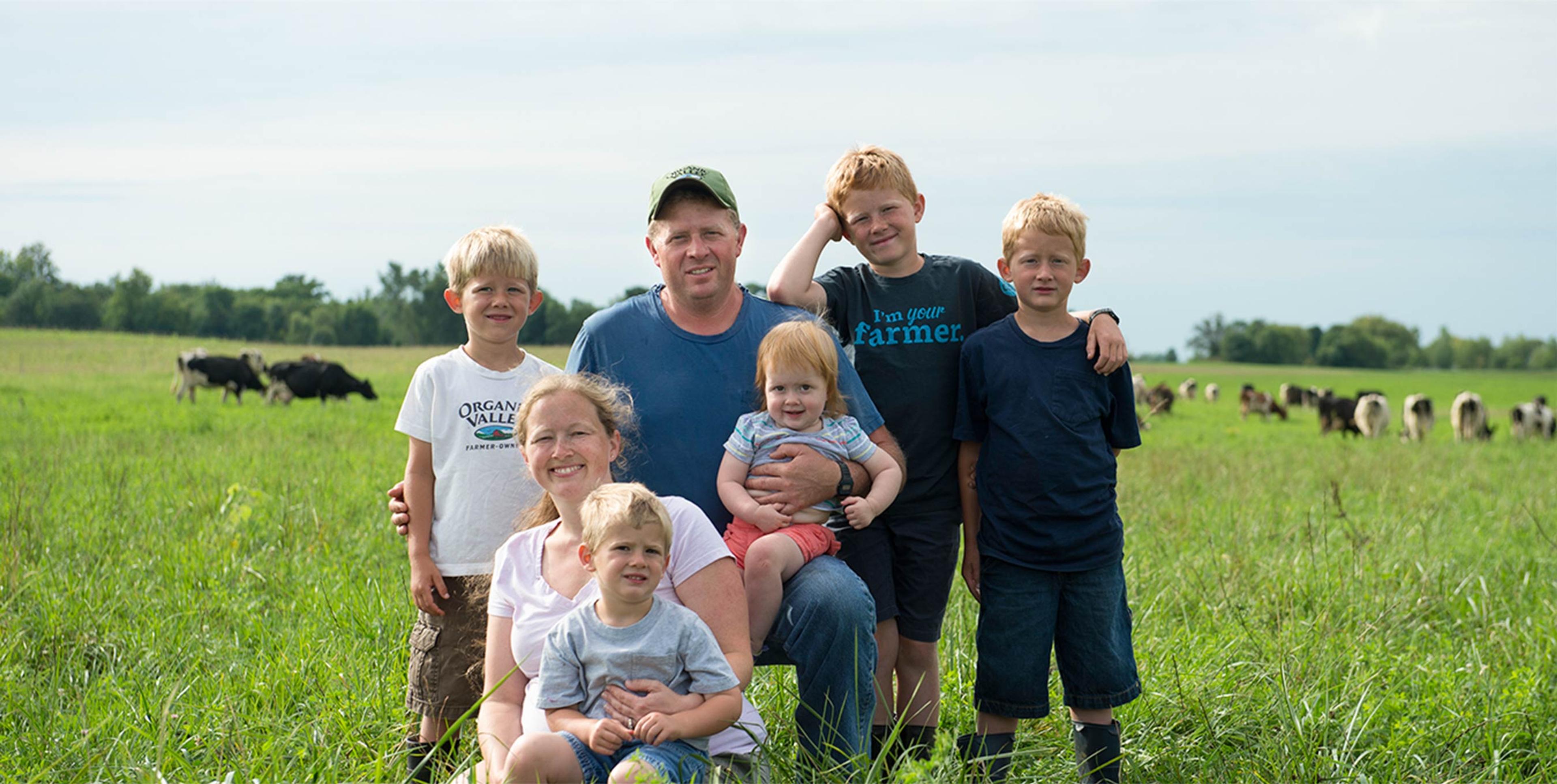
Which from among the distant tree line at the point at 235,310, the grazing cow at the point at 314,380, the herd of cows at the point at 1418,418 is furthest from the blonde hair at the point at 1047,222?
the distant tree line at the point at 235,310

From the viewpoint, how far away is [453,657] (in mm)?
3701

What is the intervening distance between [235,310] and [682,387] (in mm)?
89743

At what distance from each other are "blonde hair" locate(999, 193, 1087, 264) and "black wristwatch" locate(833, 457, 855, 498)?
2.97ft

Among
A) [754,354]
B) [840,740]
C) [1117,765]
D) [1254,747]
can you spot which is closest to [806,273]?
[754,354]

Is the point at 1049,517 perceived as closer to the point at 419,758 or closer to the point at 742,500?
the point at 742,500

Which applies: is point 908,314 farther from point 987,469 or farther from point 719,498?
point 719,498

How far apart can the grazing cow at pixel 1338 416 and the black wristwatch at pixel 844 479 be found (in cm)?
3158

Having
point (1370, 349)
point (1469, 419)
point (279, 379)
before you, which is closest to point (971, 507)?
point (279, 379)

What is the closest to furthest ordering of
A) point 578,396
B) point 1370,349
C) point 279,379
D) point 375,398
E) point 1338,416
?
point 578,396 → point 279,379 → point 375,398 → point 1338,416 → point 1370,349

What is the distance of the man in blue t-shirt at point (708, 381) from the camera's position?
10.9ft

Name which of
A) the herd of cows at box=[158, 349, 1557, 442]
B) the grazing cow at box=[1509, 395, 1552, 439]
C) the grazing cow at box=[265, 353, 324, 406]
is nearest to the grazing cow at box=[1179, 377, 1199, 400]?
the herd of cows at box=[158, 349, 1557, 442]

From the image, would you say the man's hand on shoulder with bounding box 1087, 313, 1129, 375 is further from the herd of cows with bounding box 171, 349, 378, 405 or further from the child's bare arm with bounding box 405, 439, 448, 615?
the herd of cows with bounding box 171, 349, 378, 405

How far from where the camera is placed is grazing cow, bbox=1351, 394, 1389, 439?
30.2 metres

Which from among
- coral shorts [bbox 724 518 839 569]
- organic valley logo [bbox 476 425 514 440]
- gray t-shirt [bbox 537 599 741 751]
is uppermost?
organic valley logo [bbox 476 425 514 440]
